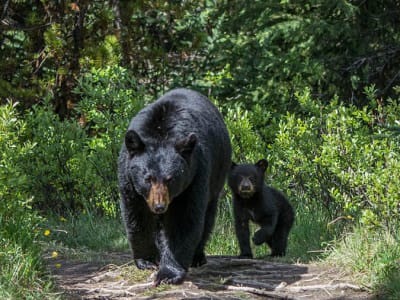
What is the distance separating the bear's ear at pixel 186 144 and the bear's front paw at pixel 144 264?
4.02ft

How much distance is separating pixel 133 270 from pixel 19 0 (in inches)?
246

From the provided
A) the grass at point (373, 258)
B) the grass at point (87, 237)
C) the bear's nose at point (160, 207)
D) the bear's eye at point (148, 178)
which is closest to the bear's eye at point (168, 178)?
the bear's eye at point (148, 178)

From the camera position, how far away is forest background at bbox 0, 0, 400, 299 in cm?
681

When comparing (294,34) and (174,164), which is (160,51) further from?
(174,164)

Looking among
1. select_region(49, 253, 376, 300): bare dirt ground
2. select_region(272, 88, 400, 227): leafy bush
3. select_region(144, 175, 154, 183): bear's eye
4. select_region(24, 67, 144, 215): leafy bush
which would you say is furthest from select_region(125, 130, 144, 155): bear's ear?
select_region(24, 67, 144, 215): leafy bush

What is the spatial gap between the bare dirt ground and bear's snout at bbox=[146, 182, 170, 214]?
644mm

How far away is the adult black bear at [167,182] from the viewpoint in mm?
6234

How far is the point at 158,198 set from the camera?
239 inches

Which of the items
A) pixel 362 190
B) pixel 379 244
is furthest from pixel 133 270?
pixel 362 190

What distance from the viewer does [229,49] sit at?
1376 cm

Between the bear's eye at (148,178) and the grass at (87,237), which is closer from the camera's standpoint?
the bear's eye at (148,178)

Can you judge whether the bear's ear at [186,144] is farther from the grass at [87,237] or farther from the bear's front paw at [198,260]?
the grass at [87,237]

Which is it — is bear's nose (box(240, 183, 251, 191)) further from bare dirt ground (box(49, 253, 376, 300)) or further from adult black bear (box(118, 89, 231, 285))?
adult black bear (box(118, 89, 231, 285))

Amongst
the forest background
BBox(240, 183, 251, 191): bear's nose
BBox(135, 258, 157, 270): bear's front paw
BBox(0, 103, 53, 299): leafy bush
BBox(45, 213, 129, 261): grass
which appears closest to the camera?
BBox(0, 103, 53, 299): leafy bush
